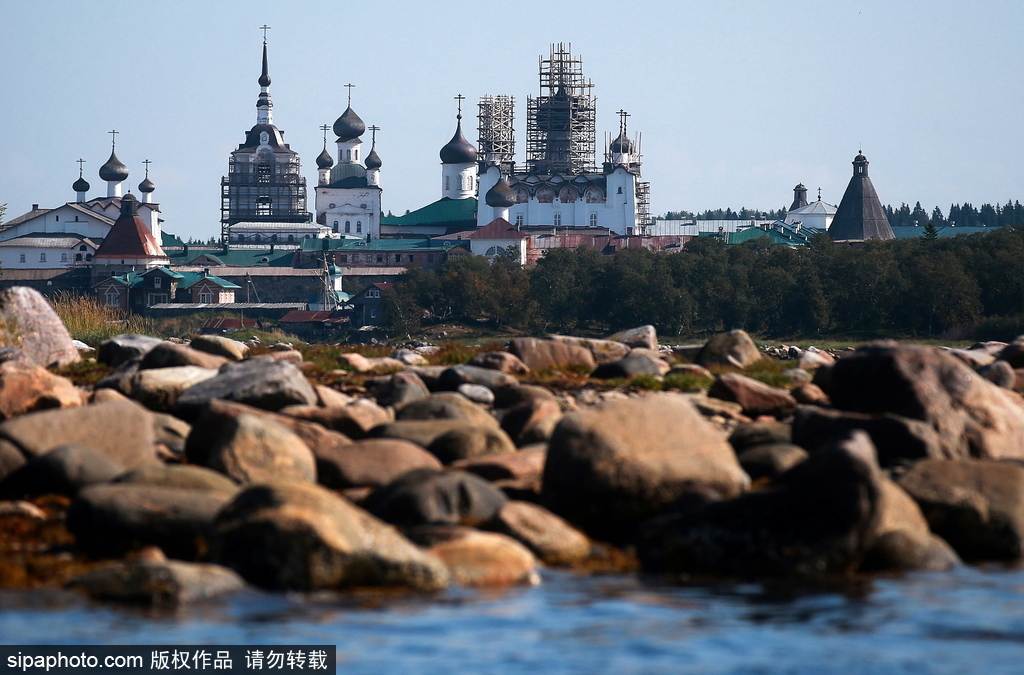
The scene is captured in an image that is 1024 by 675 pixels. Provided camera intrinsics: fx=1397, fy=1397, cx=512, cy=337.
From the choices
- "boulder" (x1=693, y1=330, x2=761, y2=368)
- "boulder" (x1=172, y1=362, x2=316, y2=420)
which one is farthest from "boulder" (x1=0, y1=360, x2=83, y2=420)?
"boulder" (x1=693, y1=330, x2=761, y2=368)

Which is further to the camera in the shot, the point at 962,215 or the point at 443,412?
the point at 962,215

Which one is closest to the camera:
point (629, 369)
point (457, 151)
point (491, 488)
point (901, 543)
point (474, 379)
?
point (901, 543)

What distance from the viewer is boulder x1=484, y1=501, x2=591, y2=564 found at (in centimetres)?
779

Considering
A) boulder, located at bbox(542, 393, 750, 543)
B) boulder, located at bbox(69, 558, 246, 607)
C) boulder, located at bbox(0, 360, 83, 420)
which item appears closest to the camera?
boulder, located at bbox(69, 558, 246, 607)

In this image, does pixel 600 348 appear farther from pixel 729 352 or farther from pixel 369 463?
pixel 369 463

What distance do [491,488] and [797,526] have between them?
178cm

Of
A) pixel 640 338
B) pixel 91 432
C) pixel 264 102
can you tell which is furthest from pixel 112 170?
pixel 91 432

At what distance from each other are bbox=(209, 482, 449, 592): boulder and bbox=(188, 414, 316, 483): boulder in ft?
4.30

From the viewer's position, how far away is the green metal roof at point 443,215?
345ft

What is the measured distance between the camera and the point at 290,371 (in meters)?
11.2

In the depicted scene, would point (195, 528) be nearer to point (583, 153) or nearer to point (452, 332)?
point (452, 332)

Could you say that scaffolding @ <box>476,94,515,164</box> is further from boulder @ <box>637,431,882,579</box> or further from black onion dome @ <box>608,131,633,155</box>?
boulder @ <box>637,431,882,579</box>

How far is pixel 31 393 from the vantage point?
10969 millimetres

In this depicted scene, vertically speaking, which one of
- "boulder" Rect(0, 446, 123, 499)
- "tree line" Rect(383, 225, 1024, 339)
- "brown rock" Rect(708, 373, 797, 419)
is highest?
"tree line" Rect(383, 225, 1024, 339)
